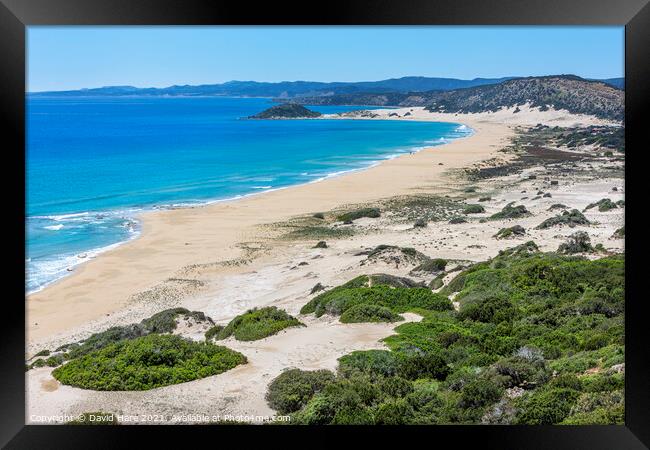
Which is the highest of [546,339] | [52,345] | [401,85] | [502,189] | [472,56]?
[401,85]

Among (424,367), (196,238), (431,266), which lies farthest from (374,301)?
(196,238)

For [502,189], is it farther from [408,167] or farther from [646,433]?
[646,433]

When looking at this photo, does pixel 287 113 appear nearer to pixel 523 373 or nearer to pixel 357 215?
pixel 357 215

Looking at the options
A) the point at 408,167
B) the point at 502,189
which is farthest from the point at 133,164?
the point at 502,189

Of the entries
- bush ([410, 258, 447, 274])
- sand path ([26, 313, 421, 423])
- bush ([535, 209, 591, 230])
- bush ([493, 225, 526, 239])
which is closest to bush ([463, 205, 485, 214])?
bush ([535, 209, 591, 230])

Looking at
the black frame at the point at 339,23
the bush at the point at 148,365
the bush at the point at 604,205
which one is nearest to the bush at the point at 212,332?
the bush at the point at 148,365

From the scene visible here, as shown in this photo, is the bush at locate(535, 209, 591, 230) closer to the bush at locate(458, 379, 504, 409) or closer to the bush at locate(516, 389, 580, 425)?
the bush at locate(458, 379, 504, 409)
